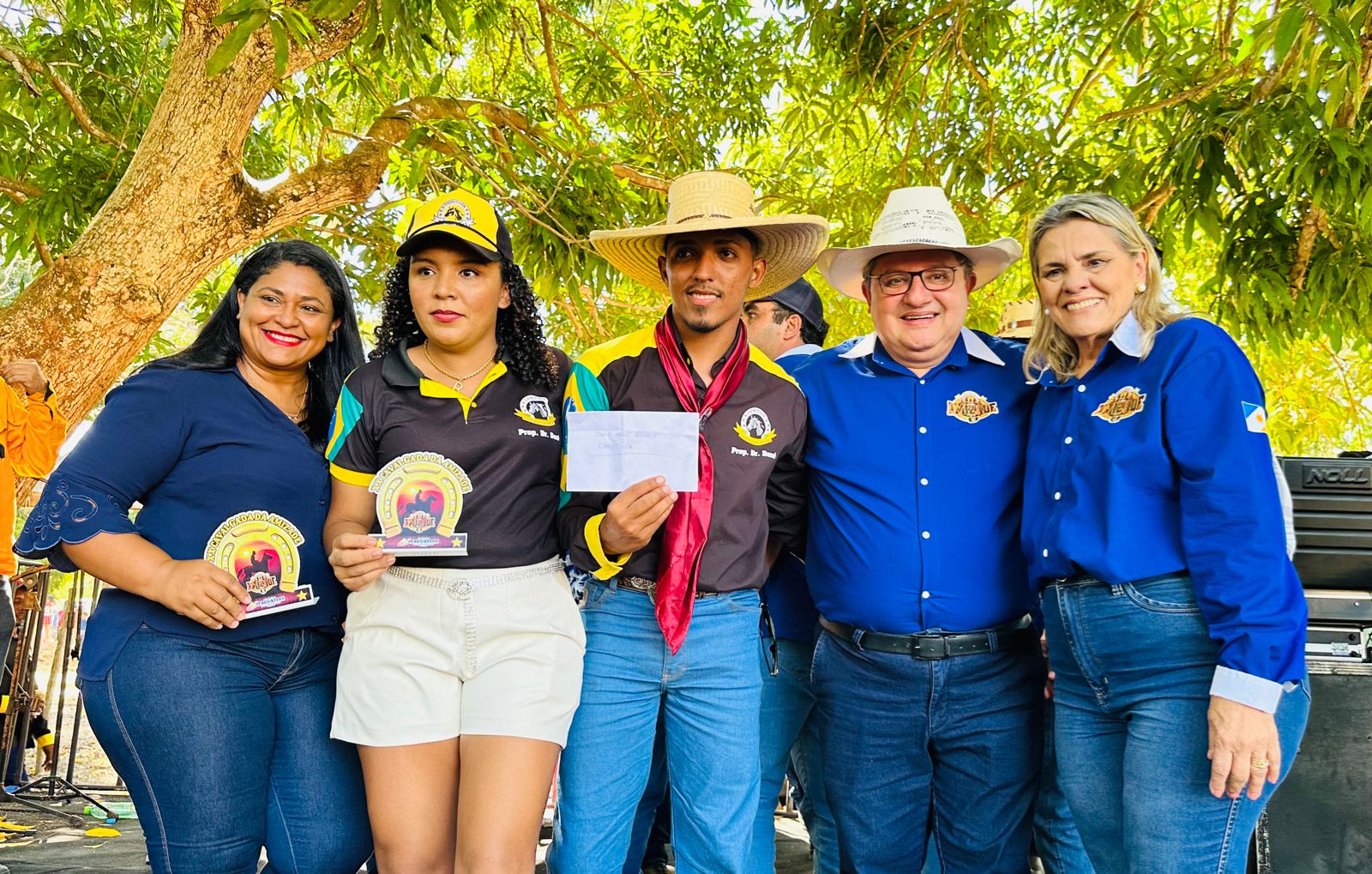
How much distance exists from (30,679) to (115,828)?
5.85 ft

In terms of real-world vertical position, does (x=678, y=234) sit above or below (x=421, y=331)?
above

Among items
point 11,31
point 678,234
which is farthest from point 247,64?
point 678,234

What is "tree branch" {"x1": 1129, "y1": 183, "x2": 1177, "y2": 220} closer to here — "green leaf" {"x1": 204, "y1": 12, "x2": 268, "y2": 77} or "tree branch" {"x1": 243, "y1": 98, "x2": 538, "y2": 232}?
"tree branch" {"x1": 243, "y1": 98, "x2": 538, "y2": 232}

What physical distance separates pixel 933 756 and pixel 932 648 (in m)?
0.38

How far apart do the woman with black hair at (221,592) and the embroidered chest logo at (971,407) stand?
1.79 m

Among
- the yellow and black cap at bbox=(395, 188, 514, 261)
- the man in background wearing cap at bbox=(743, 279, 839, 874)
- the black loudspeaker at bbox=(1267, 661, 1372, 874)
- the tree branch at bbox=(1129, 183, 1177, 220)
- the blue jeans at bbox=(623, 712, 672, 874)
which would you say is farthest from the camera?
the tree branch at bbox=(1129, 183, 1177, 220)

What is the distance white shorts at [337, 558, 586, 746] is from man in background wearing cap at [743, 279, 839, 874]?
86 cm

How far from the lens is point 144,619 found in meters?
2.66

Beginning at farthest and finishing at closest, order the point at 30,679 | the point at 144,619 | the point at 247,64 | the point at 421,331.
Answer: the point at 30,679 → the point at 247,64 → the point at 421,331 → the point at 144,619

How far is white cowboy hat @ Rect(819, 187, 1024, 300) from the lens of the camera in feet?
10.3

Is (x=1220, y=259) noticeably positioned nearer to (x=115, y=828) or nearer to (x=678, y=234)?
(x=678, y=234)

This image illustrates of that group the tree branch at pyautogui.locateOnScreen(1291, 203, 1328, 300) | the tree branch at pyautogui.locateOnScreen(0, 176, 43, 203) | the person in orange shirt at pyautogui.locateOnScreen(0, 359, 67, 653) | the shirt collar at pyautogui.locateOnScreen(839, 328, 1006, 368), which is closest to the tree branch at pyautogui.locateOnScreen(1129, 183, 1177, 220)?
the tree branch at pyautogui.locateOnScreen(1291, 203, 1328, 300)

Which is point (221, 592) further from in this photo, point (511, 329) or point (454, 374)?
point (511, 329)

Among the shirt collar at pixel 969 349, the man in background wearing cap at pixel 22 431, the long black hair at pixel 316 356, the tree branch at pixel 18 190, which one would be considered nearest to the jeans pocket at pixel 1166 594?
the shirt collar at pixel 969 349
